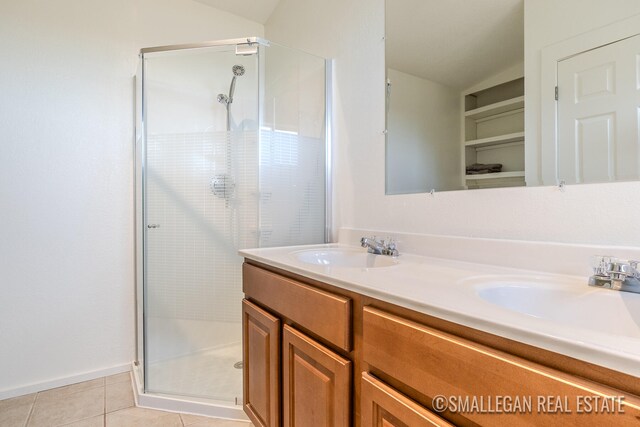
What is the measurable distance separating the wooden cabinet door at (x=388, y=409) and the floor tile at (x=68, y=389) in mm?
1942

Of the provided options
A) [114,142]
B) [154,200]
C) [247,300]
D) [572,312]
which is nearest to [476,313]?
[572,312]

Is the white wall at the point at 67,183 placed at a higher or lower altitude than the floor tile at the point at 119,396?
higher

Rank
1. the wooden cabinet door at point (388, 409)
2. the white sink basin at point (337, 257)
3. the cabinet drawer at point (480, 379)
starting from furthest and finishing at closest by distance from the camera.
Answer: the white sink basin at point (337, 257) → the wooden cabinet door at point (388, 409) → the cabinet drawer at point (480, 379)

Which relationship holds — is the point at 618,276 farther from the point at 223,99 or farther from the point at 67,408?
the point at 67,408

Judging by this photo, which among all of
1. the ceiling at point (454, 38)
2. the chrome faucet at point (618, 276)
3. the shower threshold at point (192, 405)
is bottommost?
the shower threshold at point (192, 405)

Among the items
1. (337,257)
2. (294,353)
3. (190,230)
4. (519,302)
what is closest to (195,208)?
(190,230)

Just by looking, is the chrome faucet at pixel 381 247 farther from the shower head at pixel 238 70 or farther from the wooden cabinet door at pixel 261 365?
the shower head at pixel 238 70

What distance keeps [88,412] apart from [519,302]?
2.02m

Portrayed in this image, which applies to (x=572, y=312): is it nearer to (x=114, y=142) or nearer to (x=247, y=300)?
(x=247, y=300)

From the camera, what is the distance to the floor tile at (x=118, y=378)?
6.29ft

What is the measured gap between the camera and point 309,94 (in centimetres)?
182

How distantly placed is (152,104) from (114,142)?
0.36 metres

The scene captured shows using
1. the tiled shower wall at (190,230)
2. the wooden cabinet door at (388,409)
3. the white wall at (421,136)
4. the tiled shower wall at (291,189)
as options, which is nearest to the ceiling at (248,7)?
the tiled shower wall at (190,230)

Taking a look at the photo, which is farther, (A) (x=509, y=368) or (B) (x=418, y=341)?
(B) (x=418, y=341)
